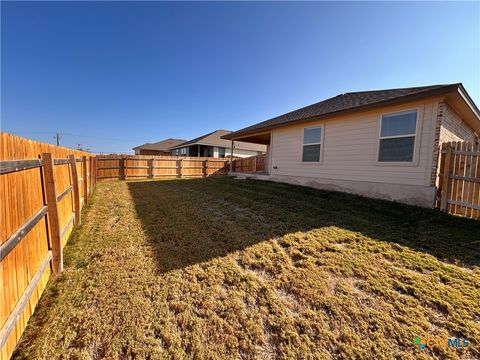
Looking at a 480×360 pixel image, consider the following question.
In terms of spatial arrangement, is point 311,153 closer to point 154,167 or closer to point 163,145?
point 154,167

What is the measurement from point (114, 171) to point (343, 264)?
45.5 feet

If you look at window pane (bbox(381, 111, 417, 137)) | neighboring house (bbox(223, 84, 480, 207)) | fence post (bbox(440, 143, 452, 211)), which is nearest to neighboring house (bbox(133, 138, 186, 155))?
neighboring house (bbox(223, 84, 480, 207))

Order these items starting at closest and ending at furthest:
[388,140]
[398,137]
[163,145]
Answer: [398,137] → [388,140] → [163,145]

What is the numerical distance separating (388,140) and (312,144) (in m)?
2.65

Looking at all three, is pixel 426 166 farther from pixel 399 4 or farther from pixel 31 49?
pixel 31 49

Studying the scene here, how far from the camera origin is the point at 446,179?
4.75 m

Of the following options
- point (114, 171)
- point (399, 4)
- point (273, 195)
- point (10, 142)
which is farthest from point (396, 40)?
point (114, 171)

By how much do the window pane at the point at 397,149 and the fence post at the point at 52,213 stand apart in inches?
299

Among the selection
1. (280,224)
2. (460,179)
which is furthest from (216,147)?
(460,179)

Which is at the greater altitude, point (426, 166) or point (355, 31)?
point (355, 31)

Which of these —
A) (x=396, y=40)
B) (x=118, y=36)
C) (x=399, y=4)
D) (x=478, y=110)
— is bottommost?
(x=478, y=110)

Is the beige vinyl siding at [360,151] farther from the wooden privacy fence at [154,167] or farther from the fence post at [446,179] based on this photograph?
the wooden privacy fence at [154,167]

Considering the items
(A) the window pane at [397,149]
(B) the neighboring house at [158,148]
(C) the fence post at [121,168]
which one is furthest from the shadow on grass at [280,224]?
(B) the neighboring house at [158,148]

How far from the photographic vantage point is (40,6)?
7090 millimetres
